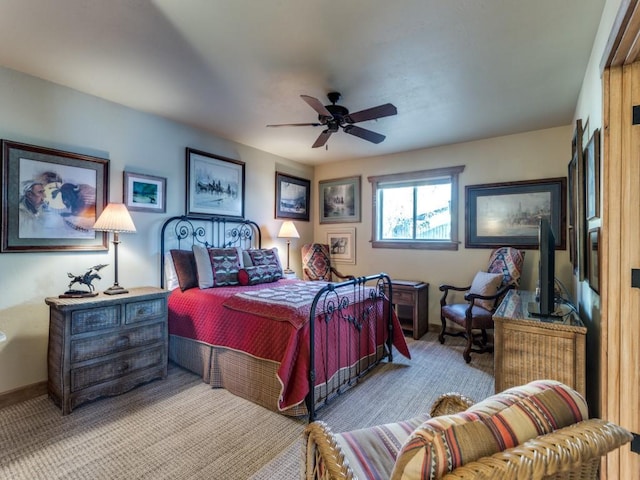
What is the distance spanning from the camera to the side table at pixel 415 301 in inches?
166

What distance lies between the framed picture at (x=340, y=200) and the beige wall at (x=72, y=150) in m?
2.19

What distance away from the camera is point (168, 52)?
2271 mm

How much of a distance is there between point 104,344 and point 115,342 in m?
0.08

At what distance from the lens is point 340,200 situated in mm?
5449

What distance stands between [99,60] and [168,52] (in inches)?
23.4

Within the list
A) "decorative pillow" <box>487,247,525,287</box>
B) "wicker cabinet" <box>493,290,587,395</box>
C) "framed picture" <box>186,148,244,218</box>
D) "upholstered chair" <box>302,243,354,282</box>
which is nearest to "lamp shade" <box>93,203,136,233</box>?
"framed picture" <box>186,148,244,218</box>

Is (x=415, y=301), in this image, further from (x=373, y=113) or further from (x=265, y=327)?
(x=373, y=113)

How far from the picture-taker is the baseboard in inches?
97.7

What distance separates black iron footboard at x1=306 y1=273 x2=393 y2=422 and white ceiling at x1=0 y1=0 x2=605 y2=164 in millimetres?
1762

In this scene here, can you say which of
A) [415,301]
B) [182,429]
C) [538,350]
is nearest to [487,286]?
[415,301]

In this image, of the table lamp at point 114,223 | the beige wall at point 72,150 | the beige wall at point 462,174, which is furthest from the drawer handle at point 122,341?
the beige wall at point 462,174

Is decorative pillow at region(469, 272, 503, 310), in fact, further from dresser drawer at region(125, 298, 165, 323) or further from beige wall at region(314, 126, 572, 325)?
dresser drawer at region(125, 298, 165, 323)

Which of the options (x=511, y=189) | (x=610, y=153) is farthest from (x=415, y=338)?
(x=610, y=153)

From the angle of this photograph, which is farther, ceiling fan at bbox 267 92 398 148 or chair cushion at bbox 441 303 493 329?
chair cushion at bbox 441 303 493 329
